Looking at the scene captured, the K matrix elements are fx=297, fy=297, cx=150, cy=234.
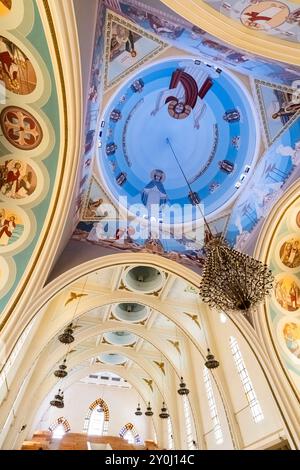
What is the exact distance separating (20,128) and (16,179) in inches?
52.4

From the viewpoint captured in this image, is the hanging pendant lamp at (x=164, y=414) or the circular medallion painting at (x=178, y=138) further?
the hanging pendant lamp at (x=164, y=414)

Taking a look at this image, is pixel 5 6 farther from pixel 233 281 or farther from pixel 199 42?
pixel 233 281

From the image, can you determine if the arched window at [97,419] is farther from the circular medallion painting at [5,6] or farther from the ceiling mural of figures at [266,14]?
the ceiling mural of figures at [266,14]

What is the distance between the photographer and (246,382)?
38.5ft

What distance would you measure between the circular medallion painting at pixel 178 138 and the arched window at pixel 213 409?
849cm

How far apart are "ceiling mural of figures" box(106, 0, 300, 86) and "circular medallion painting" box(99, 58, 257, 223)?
1.06 m

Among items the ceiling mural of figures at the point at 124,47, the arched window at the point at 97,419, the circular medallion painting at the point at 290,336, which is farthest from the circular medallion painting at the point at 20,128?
the arched window at the point at 97,419

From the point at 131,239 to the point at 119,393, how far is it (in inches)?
816

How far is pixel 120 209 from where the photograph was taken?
10.6 m

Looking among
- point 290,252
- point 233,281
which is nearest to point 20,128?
point 233,281

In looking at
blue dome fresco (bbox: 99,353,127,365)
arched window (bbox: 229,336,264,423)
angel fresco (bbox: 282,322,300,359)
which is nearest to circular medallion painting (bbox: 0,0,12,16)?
angel fresco (bbox: 282,322,300,359)

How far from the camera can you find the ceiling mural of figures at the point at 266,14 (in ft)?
19.0

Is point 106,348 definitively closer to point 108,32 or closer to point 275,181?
point 275,181
